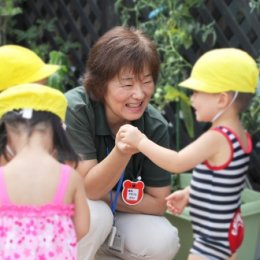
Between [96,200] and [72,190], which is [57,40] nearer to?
[96,200]

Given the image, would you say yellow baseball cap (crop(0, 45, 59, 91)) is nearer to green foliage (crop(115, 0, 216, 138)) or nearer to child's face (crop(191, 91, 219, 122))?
child's face (crop(191, 91, 219, 122))

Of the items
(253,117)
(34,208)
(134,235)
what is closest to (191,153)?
(34,208)

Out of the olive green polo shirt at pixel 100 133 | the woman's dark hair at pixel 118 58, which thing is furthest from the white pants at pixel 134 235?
the woman's dark hair at pixel 118 58

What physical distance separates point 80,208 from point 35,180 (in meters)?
0.18

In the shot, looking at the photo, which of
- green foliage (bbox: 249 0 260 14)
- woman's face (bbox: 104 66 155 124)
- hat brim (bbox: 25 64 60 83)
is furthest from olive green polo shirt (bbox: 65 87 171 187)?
green foliage (bbox: 249 0 260 14)

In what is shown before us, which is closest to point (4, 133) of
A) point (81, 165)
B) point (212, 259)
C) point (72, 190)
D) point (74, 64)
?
point (72, 190)

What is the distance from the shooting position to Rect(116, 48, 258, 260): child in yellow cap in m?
1.86

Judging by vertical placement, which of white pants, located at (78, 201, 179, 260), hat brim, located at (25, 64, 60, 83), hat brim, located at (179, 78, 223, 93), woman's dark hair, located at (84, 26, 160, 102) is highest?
woman's dark hair, located at (84, 26, 160, 102)

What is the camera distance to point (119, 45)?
2.38 m

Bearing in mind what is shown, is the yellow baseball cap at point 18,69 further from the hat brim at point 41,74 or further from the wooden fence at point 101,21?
the wooden fence at point 101,21

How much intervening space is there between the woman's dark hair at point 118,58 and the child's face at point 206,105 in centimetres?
48

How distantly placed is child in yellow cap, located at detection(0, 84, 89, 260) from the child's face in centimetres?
41

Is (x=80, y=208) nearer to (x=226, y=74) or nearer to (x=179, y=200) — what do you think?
(x=179, y=200)

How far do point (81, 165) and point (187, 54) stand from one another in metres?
1.40
